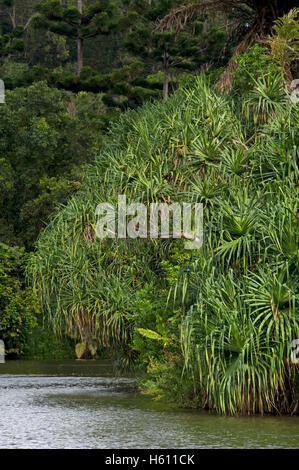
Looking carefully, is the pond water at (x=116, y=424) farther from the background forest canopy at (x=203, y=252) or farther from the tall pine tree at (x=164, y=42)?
the tall pine tree at (x=164, y=42)

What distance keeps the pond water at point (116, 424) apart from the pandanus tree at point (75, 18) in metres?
29.8

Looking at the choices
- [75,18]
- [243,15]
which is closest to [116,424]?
[243,15]

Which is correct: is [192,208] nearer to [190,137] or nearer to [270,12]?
[190,137]

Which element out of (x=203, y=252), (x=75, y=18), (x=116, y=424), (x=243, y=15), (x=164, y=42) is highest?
(x=75, y=18)

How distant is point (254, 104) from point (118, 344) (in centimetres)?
683

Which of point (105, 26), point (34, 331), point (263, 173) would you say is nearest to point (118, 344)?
point (263, 173)

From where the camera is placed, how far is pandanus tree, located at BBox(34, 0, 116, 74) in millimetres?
48594

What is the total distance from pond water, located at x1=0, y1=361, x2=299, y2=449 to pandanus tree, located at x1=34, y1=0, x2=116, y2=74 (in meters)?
29.8

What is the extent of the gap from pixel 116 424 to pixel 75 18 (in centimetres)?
3779

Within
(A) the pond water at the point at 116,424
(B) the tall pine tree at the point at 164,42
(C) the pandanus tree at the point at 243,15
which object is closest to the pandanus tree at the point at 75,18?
(B) the tall pine tree at the point at 164,42

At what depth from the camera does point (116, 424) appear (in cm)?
1494

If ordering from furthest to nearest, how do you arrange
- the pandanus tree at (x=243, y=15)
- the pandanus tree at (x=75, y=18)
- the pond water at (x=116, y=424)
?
the pandanus tree at (x=75, y=18)
the pandanus tree at (x=243, y=15)
the pond water at (x=116, y=424)

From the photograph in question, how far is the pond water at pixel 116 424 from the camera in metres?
12.7

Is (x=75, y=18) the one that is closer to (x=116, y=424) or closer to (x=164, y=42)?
(x=164, y=42)
